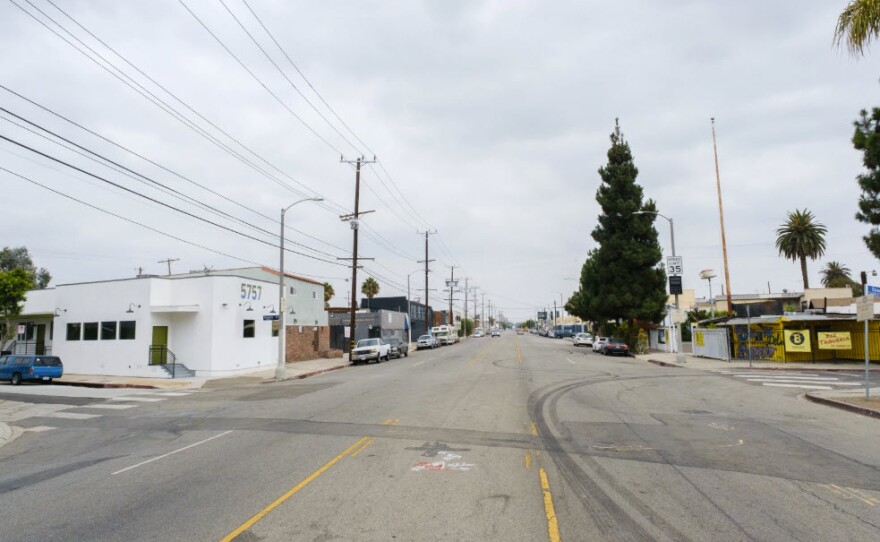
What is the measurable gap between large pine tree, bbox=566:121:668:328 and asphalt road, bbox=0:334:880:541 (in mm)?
31174

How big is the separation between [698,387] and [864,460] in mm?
11222

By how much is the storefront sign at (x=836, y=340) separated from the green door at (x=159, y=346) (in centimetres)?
3486

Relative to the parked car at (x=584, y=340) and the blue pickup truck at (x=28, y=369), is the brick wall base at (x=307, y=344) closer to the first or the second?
the blue pickup truck at (x=28, y=369)

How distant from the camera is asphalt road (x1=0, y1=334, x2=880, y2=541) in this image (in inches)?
220

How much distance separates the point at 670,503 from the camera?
616 cm

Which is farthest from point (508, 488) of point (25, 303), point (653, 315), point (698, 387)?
point (653, 315)

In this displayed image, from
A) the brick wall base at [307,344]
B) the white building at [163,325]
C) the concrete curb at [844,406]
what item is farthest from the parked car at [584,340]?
the concrete curb at [844,406]

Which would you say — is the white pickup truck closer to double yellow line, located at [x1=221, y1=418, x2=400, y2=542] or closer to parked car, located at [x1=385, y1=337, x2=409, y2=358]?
parked car, located at [x1=385, y1=337, x2=409, y2=358]

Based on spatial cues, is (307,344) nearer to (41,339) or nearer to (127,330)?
Result: (127,330)

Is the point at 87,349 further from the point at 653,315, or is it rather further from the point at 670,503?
the point at 653,315

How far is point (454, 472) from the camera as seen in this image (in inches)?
299

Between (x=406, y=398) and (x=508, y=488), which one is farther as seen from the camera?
(x=406, y=398)

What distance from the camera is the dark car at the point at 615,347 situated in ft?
136

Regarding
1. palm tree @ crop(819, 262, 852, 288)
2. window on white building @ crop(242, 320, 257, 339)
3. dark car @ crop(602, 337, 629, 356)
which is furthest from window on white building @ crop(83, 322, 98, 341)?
palm tree @ crop(819, 262, 852, 288)
